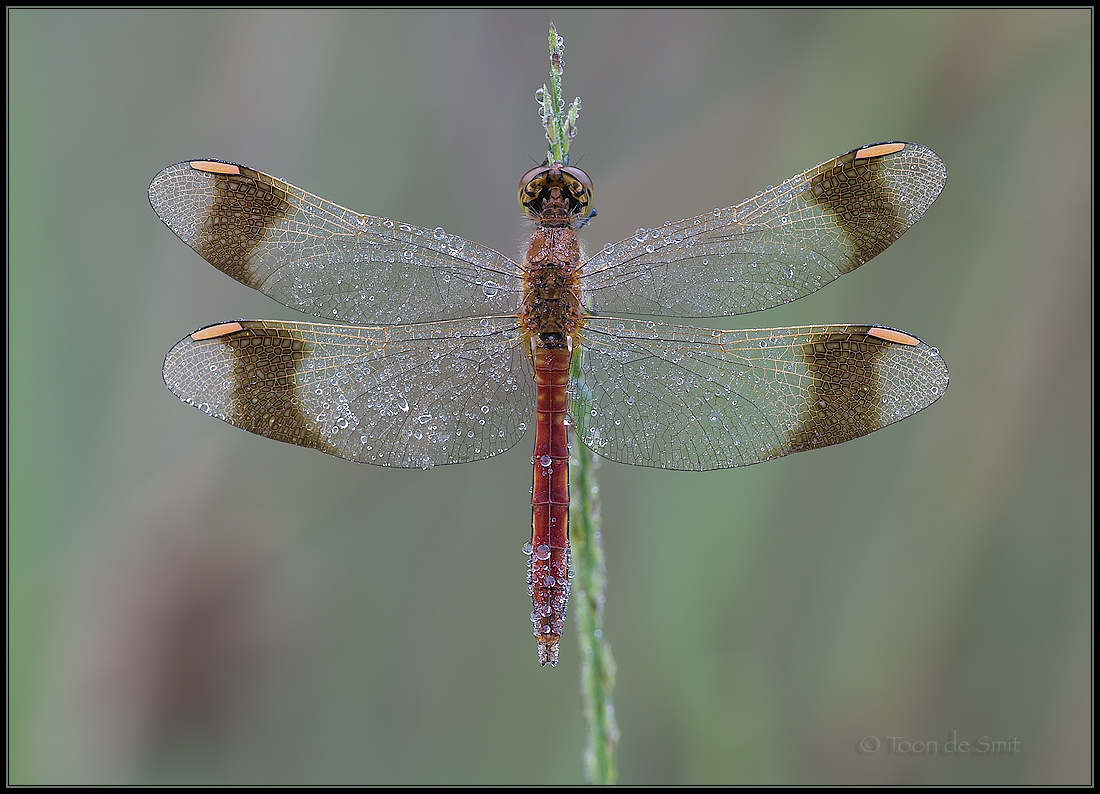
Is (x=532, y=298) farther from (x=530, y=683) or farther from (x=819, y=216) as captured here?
(x=530, y=683)

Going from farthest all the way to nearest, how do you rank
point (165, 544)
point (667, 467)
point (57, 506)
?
point (165, 544) < point (57, 506) < point (667, 467)

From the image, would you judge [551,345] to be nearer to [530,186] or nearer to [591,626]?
[530,186]

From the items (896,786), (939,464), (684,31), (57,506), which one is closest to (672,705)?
(896,786)

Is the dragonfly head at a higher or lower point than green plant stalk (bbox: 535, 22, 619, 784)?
higher

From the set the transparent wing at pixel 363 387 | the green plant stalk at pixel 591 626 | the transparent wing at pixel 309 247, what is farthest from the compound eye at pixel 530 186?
the green plant stalk at pixel 591 626

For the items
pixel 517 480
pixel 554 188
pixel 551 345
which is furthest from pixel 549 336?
pixel 517 480

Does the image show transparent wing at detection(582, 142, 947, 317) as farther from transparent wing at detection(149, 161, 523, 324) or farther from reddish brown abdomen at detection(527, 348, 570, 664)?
transparent wing at detection(149, 161, 523, 324)

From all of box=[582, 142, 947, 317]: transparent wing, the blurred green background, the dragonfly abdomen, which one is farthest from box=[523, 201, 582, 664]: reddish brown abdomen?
the blurred green background
